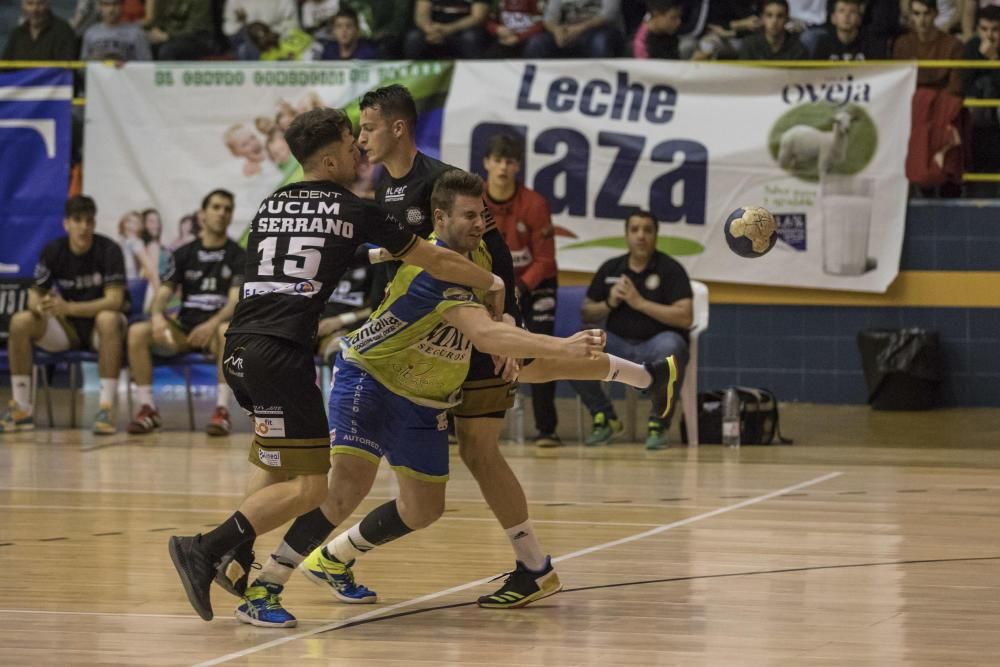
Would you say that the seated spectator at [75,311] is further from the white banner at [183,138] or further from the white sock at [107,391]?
the white banner at [183,138]

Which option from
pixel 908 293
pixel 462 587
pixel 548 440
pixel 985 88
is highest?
pixel 985 88

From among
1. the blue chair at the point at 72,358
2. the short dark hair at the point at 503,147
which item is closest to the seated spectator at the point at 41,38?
the blue chair at the point at 72,358

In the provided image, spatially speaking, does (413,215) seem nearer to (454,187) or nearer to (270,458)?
(454,187)

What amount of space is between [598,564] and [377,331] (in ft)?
5.48

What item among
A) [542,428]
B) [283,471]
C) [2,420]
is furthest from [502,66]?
[283,471]

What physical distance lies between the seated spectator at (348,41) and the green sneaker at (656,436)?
5.29 metres

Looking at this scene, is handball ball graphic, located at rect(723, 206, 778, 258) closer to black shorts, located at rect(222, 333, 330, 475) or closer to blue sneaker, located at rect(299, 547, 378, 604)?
blue sneaker, located at rect(299, 547, 378, 604)

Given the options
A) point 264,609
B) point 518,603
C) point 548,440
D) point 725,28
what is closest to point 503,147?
point 548,440

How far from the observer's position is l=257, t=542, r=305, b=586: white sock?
5.78 m

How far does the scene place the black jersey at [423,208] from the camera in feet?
21.1

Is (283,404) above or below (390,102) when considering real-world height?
below

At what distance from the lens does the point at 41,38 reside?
1600 cm

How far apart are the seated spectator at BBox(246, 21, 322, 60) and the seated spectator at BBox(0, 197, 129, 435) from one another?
3.45 meters

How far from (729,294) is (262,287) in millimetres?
9386
